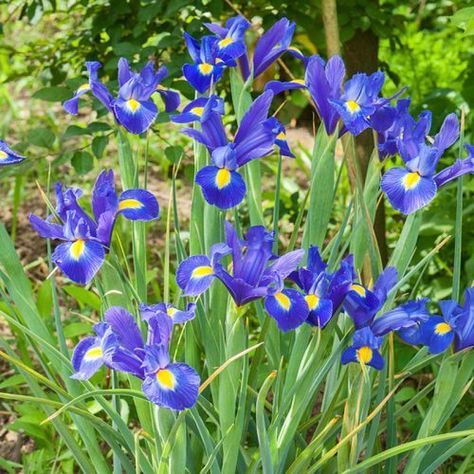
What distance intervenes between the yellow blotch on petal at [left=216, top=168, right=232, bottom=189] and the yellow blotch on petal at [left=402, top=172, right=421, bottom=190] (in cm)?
26

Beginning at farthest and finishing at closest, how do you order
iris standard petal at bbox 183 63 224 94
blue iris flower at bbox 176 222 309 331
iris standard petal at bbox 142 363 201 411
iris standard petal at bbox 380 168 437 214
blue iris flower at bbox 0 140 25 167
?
iris standard petal at bbox 183 63 224 94, blue iris flower at bbox 0 140 25 167, iris standard petal at bbox 380 168 437 214, blue iris flower at bbox 176 222 309 331, iris standard petal at bbox 142 363 201 411

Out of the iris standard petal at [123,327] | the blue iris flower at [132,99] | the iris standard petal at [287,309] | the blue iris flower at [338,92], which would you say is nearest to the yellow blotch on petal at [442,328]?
the iris standard petal at [287,309]

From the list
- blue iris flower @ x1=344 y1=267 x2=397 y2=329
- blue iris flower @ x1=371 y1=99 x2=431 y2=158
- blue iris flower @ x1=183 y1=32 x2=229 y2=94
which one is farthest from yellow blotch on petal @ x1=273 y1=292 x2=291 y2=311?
blue iris flower @ x1=183 y1=32 x2=229 y2=94

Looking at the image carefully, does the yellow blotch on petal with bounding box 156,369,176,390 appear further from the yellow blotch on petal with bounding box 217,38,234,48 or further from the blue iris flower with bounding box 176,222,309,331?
the yellow blotch on petal with bounding box 217,38,234,48

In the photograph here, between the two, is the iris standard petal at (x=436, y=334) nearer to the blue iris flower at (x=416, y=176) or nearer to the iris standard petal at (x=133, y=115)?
the blue iris flower at (x=416, y=176)

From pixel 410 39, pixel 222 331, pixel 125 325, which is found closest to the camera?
pixel 125 325

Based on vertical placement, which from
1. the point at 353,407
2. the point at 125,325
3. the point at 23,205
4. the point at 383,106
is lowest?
the point at 23,205

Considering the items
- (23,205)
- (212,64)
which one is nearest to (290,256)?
(212,64)

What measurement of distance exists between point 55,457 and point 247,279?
1.05 metres

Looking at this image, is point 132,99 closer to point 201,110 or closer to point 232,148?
point 201,110

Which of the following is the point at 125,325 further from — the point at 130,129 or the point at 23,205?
the point at 23,205

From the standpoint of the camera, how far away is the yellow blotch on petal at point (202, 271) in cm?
123

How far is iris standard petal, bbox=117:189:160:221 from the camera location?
52.2 inches

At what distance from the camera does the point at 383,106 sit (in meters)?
1.43
